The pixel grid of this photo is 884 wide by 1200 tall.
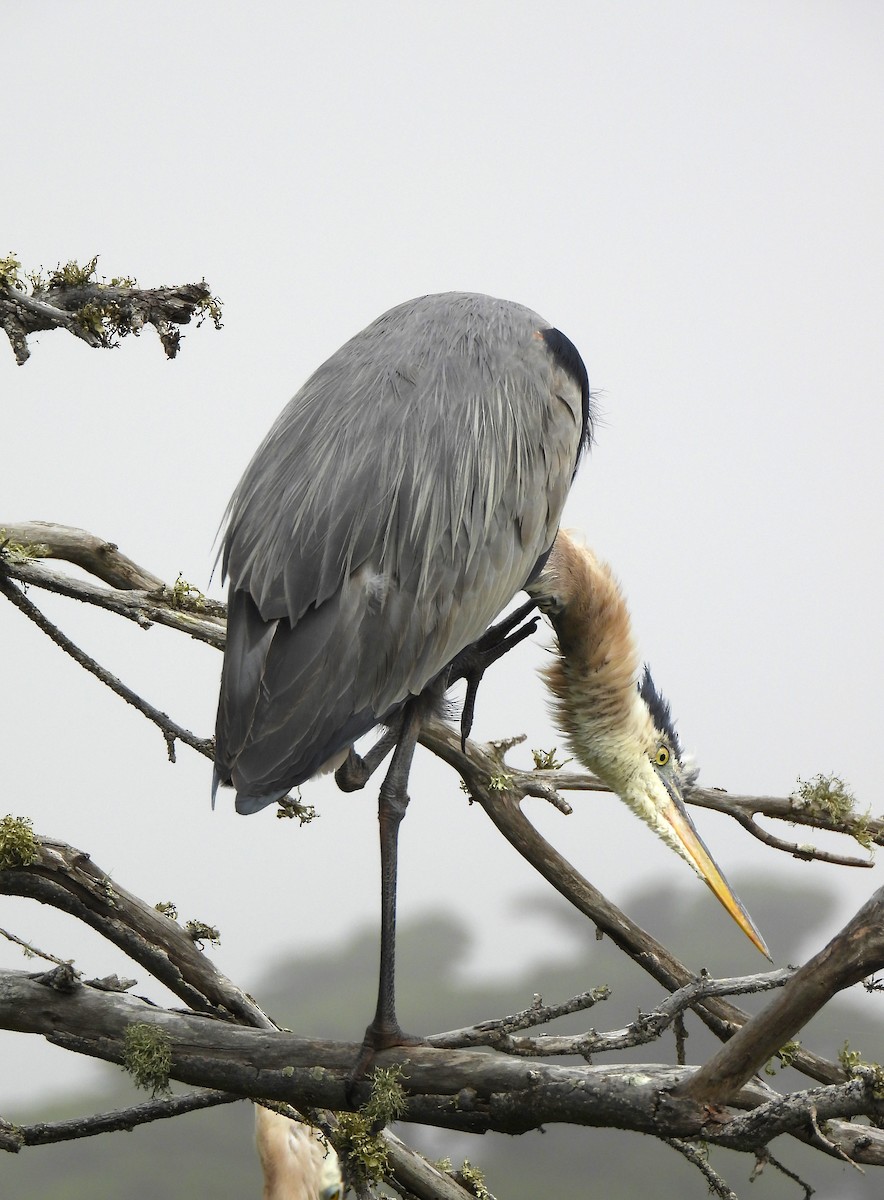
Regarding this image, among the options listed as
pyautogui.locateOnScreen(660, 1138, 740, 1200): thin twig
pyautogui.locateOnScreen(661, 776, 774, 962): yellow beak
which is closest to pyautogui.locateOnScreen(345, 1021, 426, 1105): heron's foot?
pyautogui.locateOnScreen(660, 1138, 740, 1200): thin twig

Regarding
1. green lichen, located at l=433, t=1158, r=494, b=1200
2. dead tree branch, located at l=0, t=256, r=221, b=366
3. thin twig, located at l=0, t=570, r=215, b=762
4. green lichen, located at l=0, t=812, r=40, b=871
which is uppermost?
dead tree branch, located at l=0, t=256, r=221, b=366

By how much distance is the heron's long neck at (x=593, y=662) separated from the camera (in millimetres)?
2178

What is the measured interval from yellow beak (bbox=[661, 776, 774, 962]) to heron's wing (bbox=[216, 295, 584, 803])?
2.19 feet

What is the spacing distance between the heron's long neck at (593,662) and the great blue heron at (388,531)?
241 millimetres

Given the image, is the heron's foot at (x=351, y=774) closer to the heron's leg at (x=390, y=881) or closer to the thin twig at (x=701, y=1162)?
the heron's leg at (x=390, y=881)

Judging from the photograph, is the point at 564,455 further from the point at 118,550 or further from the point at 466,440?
the point at 118,550

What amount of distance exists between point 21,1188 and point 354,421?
2.89 metres

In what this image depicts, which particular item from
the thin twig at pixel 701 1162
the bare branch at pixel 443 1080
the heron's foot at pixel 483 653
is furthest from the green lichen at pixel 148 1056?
the heron's foot at pixel 483 653

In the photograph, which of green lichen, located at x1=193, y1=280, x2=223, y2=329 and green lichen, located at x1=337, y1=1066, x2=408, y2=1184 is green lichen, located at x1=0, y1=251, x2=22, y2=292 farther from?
green lichen, located at x1=337, y1=1066, x2=408, y2=1184

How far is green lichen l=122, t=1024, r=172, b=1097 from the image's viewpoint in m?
1.45

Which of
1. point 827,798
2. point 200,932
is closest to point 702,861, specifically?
point 827,798

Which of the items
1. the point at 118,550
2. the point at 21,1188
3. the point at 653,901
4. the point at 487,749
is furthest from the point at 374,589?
the point at 21,1188

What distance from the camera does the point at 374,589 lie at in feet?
5.11

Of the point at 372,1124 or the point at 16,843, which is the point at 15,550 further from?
the point at 372,1124
